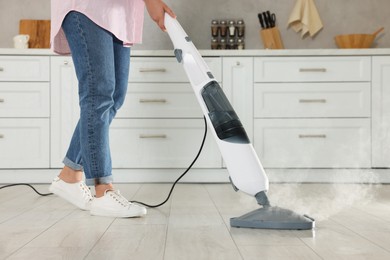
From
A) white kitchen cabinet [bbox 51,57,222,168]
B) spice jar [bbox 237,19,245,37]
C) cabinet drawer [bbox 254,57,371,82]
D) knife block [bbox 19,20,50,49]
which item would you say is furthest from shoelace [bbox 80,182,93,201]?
spice jar [bbox 237,19,245,37]

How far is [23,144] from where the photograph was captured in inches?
131

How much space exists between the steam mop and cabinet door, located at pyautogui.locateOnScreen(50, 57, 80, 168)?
1779 millimetres

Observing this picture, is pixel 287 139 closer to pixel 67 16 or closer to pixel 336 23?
pixel 336 23

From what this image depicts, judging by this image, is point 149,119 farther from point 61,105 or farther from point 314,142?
point 314,142

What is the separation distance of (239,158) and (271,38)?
2336mm

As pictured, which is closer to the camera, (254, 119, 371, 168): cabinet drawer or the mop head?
the mop head

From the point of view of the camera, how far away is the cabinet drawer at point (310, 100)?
3338 millimetres

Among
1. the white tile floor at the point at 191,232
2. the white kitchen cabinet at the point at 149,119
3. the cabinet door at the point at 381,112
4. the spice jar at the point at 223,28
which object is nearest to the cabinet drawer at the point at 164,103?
the white kitchen cabinet at the point at 149,119

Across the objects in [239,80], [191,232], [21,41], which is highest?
[21,41]

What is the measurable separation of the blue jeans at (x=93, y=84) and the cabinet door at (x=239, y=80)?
4.88 feet

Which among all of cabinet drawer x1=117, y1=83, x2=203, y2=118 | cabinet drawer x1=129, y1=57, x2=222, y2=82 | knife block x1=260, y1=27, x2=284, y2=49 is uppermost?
knife block x1=260, y1=27, x2=284, y2=49

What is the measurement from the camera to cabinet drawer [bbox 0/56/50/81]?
331 centimetres

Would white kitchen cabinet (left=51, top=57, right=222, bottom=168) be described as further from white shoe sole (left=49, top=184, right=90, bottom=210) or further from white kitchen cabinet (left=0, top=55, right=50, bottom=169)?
white shoe sole (left=49, top=184, right=90, bottom=210)

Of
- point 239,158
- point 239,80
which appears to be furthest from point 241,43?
point 239,158
